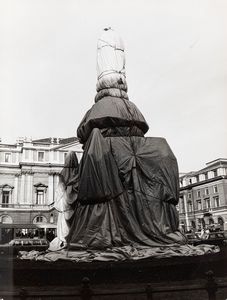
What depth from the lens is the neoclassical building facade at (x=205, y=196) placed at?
39.3 meters

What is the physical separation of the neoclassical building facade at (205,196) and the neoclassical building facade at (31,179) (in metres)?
15.6

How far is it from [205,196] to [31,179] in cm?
2177

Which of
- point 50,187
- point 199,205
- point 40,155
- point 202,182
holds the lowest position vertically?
point 199,205

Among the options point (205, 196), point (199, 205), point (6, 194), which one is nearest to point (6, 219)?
point (6, 194)

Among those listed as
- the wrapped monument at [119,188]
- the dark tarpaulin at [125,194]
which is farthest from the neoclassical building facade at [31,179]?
the dark tarpaulin at [125,194]

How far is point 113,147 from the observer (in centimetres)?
771

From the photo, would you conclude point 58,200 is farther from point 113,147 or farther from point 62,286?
point 62,286

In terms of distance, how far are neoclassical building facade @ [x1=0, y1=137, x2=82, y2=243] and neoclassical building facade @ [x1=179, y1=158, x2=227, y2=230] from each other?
615 inches

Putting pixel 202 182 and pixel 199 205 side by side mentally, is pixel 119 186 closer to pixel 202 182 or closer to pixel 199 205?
pixel 202 182

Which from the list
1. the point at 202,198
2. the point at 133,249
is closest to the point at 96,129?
the point at 133,249

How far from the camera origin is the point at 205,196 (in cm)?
4375

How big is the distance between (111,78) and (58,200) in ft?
11.2

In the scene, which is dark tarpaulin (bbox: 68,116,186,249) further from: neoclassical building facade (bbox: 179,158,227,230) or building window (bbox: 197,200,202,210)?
building window (bbox: 197,200,202,210)

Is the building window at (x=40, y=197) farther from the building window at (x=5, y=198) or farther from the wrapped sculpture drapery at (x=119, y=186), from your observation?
the wrapped sculpture drapery at (x=119, y=186)
